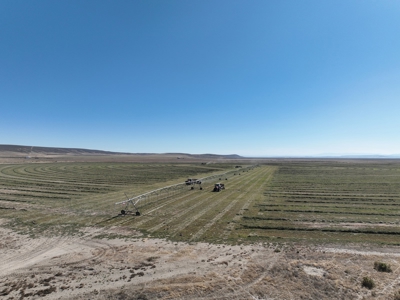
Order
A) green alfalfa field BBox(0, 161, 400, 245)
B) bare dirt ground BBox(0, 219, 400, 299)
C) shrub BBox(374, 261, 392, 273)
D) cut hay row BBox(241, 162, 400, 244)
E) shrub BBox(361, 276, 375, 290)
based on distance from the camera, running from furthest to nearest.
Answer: cut hay row BBox(241, 162, 400, 244) → green alfalfa field BBox(0, 161, 400, 245) → shrub BBox(374, 261, 392, 273) → shrub BBox(361, 276, 375, 290) → bare dirt ground BBox(0, 219, 400, 299)

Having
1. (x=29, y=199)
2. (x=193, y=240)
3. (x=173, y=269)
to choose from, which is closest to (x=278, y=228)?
(x=193, y=240)

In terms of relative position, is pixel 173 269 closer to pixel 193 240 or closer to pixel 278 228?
pixel 193 240

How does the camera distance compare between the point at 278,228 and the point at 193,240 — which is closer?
the point at 193,240

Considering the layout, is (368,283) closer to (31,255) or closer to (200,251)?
(200,251)

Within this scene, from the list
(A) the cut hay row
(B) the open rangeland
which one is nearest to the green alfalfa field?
(A) the cut hay row

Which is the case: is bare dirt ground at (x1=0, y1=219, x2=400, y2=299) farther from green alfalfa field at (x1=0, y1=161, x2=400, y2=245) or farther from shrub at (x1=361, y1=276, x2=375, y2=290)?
green alfalfa field at (x1=0, y1=161, x2=400, y2=245)

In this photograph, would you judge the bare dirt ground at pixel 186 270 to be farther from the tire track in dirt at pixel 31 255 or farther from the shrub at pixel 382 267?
the shrub at pixel 382 267

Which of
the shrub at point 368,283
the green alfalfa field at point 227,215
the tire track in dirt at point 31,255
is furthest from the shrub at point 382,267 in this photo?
the tire track in dirt at point 31,255

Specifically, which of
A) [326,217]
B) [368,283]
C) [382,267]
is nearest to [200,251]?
[368,283]
